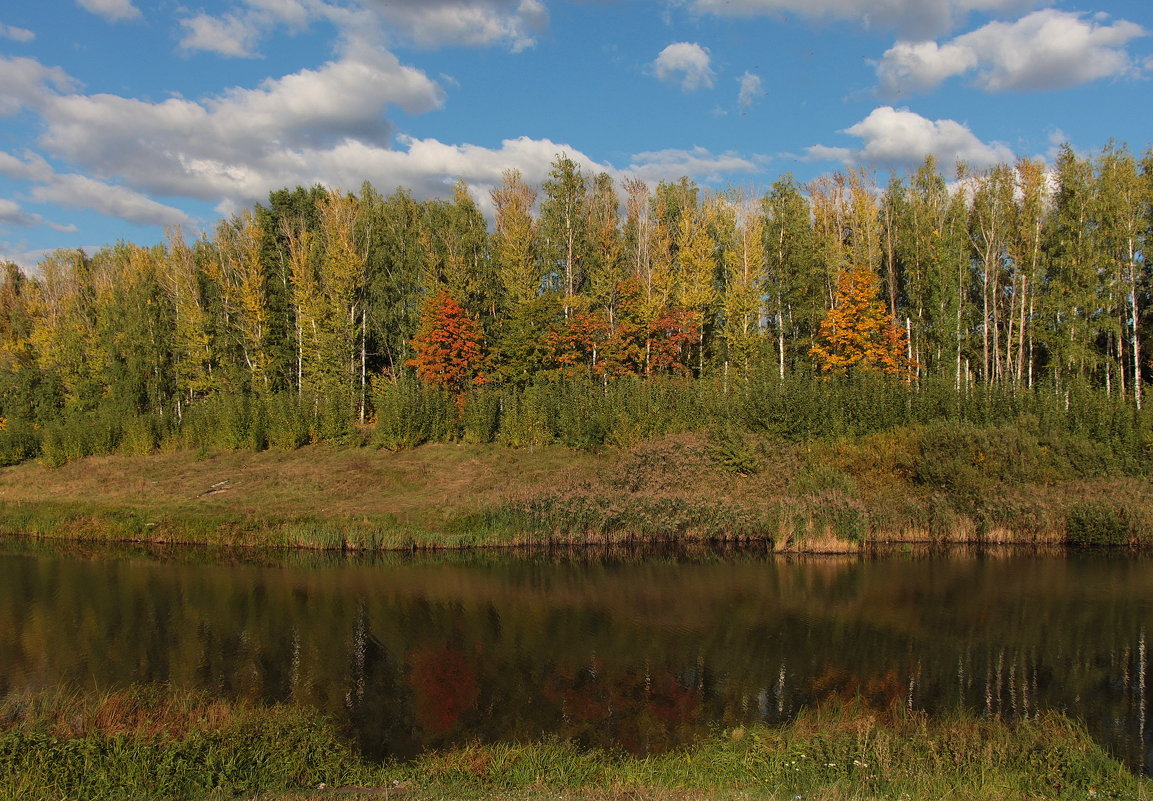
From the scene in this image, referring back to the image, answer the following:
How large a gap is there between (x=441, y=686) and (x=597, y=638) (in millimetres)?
4620

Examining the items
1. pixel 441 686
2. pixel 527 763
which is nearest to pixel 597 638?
pixel 441 686

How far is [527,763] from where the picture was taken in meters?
10.8

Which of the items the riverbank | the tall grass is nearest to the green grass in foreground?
the tall grass

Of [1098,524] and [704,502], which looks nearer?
[1098,524]

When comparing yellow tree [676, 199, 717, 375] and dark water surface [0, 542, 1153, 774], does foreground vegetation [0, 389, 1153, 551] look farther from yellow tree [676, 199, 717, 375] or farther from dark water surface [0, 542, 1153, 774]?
yellow tree [676, 199, 717, 375]

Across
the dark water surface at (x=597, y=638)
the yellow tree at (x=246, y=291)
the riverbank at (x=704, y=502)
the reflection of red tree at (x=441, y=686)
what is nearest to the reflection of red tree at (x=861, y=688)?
the dark water surface at (x=597, y=638)

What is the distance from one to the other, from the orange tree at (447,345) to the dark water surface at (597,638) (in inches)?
782

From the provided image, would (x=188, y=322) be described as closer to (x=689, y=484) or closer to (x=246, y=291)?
(x=246, y=291)

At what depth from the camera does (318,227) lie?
58.5 metres

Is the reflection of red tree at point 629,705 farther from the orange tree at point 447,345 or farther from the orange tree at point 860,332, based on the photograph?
the orange tree at point 447,345

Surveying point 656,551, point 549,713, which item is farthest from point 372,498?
point 549,713

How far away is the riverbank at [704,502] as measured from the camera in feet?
96.2

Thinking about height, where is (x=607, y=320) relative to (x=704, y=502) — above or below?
above

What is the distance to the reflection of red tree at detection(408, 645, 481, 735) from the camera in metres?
13.7
